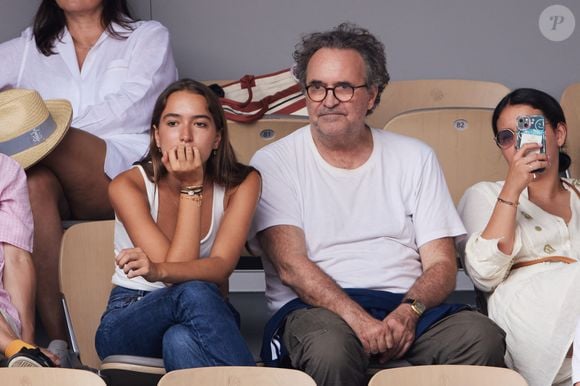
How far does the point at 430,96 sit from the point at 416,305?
1611 millimetres

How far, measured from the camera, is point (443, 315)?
10.3 feet

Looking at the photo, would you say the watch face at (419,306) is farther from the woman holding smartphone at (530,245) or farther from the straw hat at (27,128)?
the straw hat at (27,128)

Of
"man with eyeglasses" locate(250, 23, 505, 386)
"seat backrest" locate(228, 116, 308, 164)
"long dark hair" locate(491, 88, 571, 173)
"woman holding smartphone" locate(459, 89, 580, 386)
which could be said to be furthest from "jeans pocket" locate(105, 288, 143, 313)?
"long dark hair" locate(491, 88, 571, 173)

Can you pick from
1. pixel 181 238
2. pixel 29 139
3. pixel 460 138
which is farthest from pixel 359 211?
pixel 29 139

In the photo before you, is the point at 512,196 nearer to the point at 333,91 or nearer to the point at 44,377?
the point at 333,91

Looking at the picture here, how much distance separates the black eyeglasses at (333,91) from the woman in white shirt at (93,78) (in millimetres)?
881

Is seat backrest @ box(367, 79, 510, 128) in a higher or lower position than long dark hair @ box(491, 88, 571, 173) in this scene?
lower

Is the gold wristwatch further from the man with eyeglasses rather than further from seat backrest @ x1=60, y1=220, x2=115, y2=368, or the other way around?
seat backrest @ x1=60, y1=220, x2=115, y2=368

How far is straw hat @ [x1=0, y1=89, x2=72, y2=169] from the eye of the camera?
3547mm

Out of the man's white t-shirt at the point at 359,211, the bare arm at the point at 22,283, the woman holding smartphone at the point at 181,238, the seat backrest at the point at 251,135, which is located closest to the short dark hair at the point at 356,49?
the man's white t-shirt at the point at 359,211

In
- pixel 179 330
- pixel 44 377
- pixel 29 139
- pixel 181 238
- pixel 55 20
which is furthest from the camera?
pixel 55 20

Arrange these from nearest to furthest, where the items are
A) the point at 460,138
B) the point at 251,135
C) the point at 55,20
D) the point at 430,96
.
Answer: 1. the point at 460,138
2. the point at 251,135
3. the point at 55,20
4. the point at 430,96

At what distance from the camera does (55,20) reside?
430cm

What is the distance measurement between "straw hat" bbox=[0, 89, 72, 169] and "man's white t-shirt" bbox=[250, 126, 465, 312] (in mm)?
689
